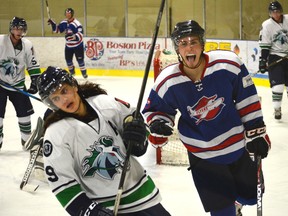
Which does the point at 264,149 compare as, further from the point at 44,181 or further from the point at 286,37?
the point at 286,37

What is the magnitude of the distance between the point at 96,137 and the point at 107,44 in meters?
Answer: 8.99

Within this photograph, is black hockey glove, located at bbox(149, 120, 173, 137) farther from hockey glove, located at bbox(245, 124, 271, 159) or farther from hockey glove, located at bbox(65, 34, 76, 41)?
hockey glove, located at bbox(65, 34, 76, 41)

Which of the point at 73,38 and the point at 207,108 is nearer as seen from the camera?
the point at 207,108

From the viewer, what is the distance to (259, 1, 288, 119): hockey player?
646 centimetres

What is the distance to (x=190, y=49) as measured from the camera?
2.56 metres

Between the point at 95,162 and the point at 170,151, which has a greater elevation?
the point at 95,162

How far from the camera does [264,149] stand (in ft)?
8.84

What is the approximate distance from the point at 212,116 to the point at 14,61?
3.08 metres

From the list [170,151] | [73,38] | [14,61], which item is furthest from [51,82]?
[73,38]

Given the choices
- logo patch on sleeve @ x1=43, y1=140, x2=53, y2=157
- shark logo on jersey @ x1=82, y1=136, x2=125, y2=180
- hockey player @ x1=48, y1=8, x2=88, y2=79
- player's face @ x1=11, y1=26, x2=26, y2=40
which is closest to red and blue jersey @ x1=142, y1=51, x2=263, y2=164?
shark logo on jersey @ x1=82, y1=136, x2=125, y2=180

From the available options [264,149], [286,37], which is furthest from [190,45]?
[286,37]

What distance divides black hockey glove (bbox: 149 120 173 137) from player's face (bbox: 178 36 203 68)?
11.3 inches

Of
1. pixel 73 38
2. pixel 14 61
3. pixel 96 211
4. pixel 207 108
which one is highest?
pixel 207 108

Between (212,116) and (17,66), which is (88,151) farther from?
(17,66)
